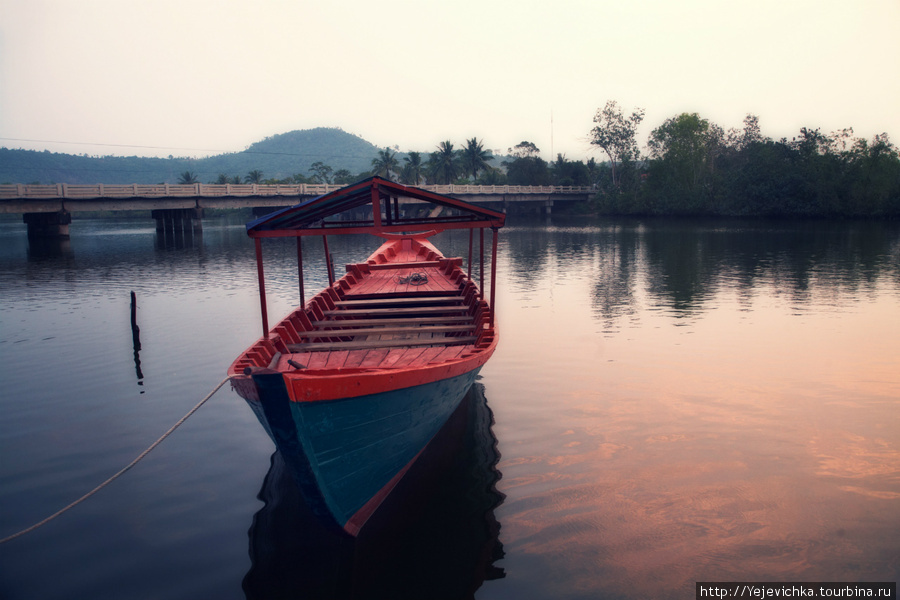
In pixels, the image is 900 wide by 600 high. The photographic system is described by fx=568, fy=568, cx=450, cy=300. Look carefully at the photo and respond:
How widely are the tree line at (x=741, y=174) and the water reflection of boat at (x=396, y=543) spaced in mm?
66591

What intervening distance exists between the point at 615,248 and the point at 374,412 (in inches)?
1391

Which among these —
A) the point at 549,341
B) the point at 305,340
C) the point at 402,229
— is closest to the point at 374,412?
the point at 402,229

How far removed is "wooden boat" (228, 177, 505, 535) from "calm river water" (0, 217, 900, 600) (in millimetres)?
880

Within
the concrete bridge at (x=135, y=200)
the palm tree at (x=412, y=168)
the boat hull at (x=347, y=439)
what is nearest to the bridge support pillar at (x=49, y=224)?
the concrete bridge at (x=135, y=200)

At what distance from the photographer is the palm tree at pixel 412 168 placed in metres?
96.5

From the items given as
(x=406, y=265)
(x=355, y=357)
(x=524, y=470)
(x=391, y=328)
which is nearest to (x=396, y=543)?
(x=524, y=470)

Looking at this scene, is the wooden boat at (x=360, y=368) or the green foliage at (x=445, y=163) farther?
the green foliage at (x=445, y=163)

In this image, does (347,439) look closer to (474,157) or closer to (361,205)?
(361,205)

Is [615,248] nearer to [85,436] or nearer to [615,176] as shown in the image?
[85,436]

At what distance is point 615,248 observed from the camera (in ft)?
126

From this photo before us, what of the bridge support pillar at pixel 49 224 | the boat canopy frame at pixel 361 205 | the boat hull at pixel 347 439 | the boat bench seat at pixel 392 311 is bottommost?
the boat hull at pixel 347 439

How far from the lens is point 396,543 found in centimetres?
586

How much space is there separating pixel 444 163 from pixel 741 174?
156ft

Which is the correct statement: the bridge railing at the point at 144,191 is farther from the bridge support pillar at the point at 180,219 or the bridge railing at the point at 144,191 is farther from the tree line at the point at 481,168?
the tree line at the point at 481,168
